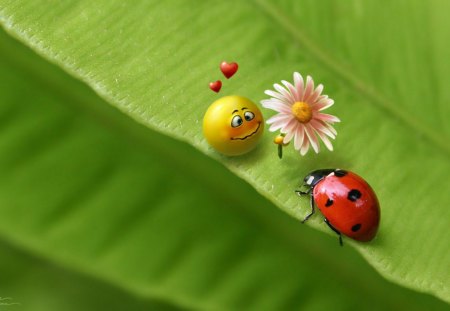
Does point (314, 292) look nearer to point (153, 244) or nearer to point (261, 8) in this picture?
point (153, 244)

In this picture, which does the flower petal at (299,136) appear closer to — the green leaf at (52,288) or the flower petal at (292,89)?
the flower petal at (292,89)

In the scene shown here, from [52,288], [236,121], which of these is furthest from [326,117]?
[52,288]

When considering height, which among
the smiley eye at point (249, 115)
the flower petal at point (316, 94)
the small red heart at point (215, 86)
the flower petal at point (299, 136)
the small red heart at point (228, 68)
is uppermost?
the small red heart at point (228, 68)

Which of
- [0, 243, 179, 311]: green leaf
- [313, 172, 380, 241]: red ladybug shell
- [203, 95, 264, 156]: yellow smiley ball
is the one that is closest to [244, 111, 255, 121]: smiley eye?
[203, 95, 264, 156]: yellow smiley ball

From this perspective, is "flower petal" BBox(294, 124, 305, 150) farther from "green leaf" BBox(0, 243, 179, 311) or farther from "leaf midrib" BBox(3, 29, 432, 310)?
"green leaf" BBox(0, 243, 179, 311)

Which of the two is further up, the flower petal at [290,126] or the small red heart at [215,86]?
the small red heart at [215,86]

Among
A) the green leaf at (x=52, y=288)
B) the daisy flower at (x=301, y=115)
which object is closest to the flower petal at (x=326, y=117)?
the daisy flower at (x=301, y=115)

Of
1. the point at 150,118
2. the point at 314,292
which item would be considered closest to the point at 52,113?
the point at 150,118
